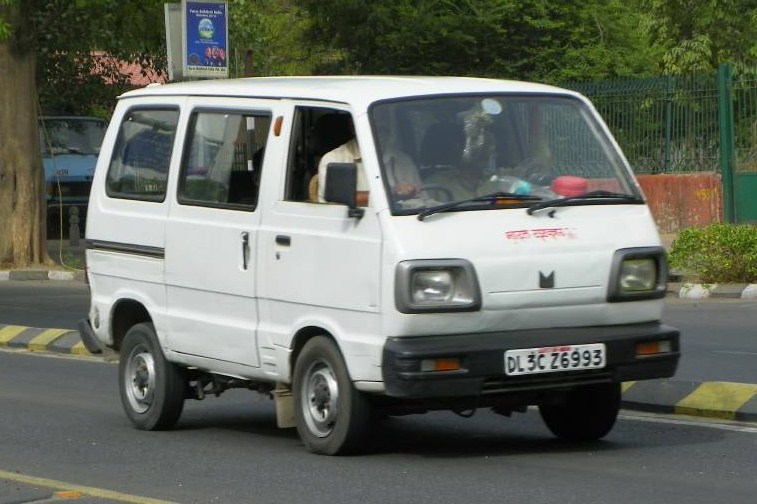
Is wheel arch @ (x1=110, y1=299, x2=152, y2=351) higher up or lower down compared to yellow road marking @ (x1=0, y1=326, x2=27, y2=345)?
higher up

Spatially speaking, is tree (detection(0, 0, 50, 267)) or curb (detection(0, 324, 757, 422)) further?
tree (detection(0, 0, 50, 267))


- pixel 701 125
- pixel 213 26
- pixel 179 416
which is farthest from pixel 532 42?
pixel 179 416

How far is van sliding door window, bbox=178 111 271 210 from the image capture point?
9.11 m

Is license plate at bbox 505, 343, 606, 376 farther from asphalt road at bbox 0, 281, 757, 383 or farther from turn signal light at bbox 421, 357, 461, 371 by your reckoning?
asphalt road at bbox 0, 281, 757, 383

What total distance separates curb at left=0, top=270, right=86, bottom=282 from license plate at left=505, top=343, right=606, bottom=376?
1555 cm

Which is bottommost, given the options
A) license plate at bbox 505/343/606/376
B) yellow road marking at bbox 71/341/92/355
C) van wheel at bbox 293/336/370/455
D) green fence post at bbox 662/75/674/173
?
yellow road marking at bbox 71/341/92/355

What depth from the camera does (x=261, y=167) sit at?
9031mm

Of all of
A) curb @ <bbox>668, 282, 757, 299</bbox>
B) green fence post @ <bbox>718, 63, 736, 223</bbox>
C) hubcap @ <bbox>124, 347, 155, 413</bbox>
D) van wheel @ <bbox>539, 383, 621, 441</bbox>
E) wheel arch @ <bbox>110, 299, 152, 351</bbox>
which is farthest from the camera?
green fence post @ <bbox>718, 63, 736, 223</bbox>

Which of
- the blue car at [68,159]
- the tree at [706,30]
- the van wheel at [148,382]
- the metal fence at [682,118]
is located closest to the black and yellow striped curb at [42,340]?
the van wheel at [148,382]

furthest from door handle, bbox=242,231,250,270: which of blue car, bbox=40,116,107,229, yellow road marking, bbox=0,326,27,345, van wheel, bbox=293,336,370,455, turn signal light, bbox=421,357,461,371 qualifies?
blue car, bbox=40,116,107,229

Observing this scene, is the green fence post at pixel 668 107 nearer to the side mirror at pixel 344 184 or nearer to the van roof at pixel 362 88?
the van roof at pixel 362 88

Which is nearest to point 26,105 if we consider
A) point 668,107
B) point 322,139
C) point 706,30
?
point 668,107

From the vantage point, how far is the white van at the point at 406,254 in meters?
7.98

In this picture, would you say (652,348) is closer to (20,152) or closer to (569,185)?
(569,185)
